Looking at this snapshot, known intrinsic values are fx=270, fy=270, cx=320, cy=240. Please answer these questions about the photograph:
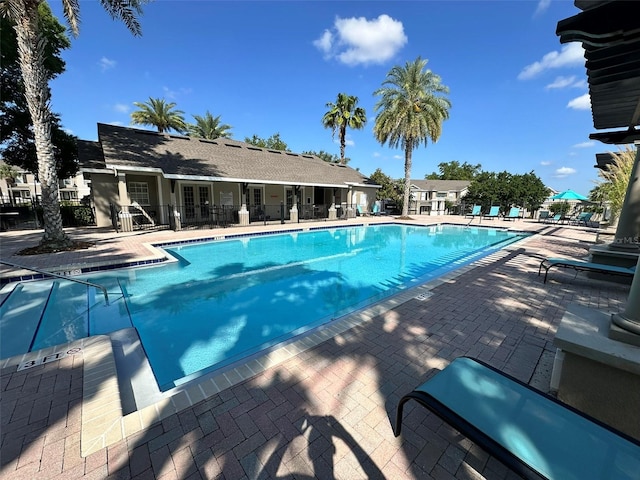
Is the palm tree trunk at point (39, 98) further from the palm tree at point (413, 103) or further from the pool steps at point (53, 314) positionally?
the palm tree at point (413, 103)

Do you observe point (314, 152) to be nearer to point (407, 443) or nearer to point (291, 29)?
point (291, 29)

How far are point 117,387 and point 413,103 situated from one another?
2253 cm

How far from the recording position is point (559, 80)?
12008 mm

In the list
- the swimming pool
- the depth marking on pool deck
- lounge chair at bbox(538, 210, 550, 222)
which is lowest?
the swimming pool

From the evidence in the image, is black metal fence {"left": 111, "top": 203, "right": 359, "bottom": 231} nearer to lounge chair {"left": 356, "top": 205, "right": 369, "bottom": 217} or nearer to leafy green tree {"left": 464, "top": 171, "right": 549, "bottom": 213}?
lounge chair {"left": 356, "top": 205, "right": 369, "bottom": 217}

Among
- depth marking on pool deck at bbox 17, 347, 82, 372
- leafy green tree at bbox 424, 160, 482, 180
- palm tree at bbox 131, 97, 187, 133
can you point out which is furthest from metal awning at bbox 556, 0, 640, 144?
leafy green tree at bbox 424, 160, 482, 180

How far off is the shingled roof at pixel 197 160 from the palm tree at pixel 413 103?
19.2 ft

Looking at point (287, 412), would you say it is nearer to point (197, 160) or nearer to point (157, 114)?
point (197, 160)

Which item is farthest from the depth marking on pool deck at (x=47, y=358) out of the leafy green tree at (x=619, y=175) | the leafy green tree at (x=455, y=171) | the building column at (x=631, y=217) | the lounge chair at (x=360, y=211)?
the leafy green tree at (x=455, y=171)

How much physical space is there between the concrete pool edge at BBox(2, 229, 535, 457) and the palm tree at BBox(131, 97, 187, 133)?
94.5 feet

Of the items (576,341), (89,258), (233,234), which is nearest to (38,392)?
(576,341)

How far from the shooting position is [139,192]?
1559cm

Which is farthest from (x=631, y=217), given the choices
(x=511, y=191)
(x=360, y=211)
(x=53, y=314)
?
(x=511, y=191)

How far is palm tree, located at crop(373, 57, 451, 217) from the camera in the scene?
777 inches
